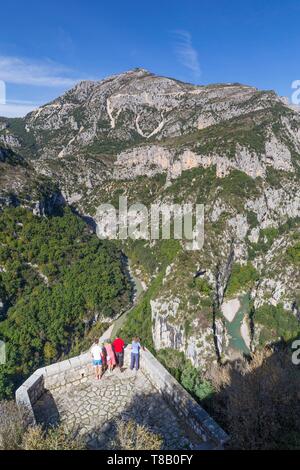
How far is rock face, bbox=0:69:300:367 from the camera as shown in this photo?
2291 inches

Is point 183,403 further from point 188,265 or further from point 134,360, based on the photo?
point 188,265

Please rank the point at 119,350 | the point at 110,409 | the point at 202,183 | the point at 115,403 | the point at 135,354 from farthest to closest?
the point at 202,183, the point at 119,350, the point at 135,354, the point at 115,403, the point at 110,409

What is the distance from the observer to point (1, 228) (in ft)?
212

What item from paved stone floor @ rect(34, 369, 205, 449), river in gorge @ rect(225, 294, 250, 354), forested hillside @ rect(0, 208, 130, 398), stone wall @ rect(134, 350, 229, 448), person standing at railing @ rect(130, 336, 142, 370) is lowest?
river in gorge @ rect(225, 294, 250, 354)

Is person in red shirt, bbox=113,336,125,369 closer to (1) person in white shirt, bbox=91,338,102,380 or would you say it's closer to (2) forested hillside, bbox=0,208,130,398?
(1) person in white shirt, bbox=91,338,102,380

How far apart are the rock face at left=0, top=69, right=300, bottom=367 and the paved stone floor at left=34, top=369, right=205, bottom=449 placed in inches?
1473

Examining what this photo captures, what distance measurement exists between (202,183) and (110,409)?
282ft

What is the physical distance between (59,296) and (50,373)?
4921 cm

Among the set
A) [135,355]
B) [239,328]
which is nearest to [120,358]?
[135,355]

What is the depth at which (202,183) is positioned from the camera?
307 ft

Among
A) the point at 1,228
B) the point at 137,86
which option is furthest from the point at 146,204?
the point at 137,86

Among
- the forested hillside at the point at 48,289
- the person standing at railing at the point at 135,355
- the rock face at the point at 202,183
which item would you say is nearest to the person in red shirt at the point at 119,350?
the person standing at railing at the point at 135,355

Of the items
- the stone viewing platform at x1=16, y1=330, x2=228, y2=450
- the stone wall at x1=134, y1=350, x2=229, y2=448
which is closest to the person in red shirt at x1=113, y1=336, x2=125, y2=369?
the stone viewing platform at x1=16, y1=330, x2=228, y2=450

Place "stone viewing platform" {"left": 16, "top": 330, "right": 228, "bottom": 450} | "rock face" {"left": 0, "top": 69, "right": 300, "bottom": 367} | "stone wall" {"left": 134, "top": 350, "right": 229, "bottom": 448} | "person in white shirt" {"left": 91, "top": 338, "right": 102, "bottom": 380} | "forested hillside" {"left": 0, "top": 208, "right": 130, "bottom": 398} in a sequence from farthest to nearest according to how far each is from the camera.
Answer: "rock face" {"left": 0, "top": 69, "right": 300, "bottom": 367} → "forested hillside" {"left": 0, "top": 208, "right": 130, "bottom": 398} → "person in white shirt" {"left": 91, "top": 338, "right": 102, "bottom": 380} → "stone viewing platform" {"left": 16, "top": 330, "right": 228, "bottom": 450} → "stone wall" {"left": 134, "top": 350, "right": 229, "bottom": 448}
